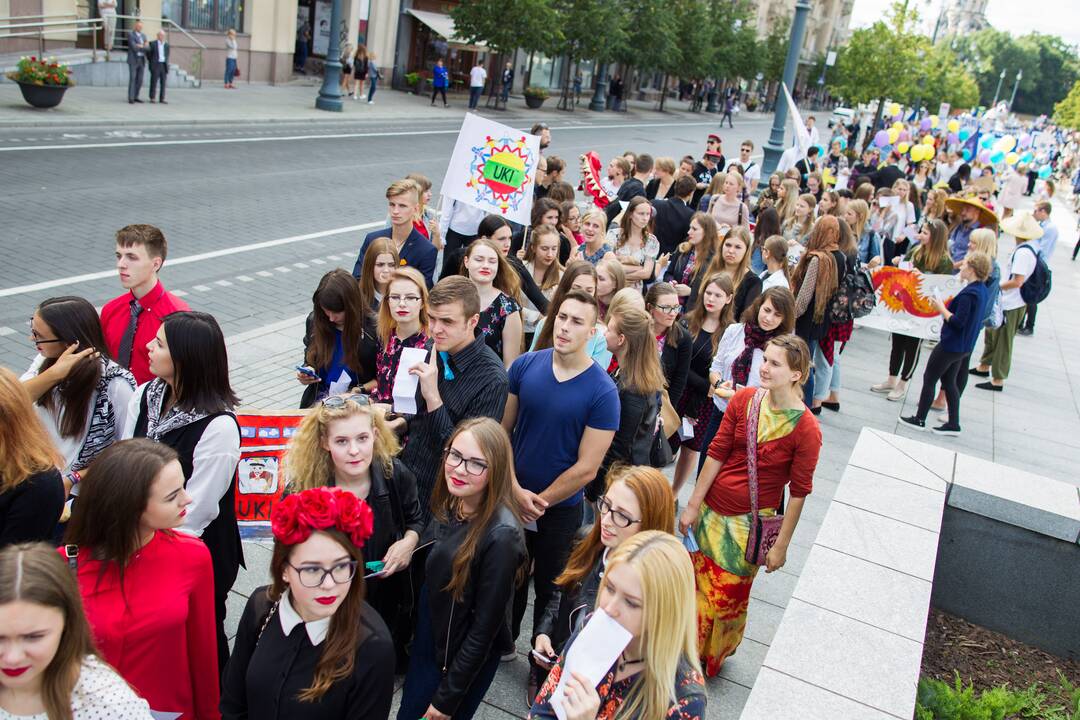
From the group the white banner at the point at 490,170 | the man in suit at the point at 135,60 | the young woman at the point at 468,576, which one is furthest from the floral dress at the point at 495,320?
the man in suit at the point at 135,60

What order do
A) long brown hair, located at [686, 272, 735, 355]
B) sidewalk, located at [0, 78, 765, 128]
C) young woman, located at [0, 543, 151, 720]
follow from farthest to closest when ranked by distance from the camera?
1. sidewalk, located at [0, 78, 765, 128]
2. long brown hair, located at [686, 272, 735, 355]
3. young woman, located at [0, 543, 151, 720]

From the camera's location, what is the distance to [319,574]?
2900mm

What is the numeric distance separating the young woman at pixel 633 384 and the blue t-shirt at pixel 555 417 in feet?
1.42

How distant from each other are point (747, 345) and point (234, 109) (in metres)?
21.8

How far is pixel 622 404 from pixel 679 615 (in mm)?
A: 2306

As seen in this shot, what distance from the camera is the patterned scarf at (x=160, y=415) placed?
12.4 ft

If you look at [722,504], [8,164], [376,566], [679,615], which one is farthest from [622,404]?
[8,164]

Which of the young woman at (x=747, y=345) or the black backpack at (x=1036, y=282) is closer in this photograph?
the young woman at (x=747, y=345)

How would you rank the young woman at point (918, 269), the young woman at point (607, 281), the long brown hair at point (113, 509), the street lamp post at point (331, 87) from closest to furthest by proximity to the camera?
the long brown hair at point (113, 509) → the young woman at point (607, 281) → the young woman at point (918, 269) → the street lamp post at point (331, 87)

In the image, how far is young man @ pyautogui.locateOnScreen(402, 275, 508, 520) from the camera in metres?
4.49

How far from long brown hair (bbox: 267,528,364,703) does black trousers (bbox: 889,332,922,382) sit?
8.48 meters

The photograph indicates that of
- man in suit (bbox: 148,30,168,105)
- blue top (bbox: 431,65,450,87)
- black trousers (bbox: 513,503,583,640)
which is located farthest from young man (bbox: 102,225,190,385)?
blue top (bbox: 431,65,450,87)

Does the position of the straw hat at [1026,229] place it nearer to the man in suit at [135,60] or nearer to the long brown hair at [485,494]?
the long brown hair at [485,494]

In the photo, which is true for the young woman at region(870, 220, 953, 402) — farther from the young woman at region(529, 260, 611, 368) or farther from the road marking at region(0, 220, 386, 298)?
the road marking at region(0, 220, 386, 298)
